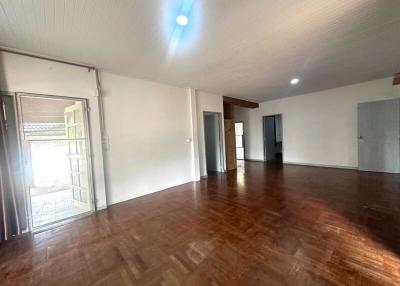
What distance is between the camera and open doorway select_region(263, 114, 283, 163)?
7855 mm

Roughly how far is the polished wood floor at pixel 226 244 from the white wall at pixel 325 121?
2.40 metres

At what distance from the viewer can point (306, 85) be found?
5.26 metres

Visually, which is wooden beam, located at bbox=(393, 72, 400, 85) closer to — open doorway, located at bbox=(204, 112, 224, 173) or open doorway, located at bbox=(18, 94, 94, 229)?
open doorway, located at bbox=(204, 112, 224, 173)

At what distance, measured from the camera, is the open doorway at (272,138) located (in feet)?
25.8

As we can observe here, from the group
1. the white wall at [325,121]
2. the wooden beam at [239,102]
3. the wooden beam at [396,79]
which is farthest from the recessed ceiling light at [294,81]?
the wooden beam at [396,79]

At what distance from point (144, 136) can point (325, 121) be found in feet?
19.8

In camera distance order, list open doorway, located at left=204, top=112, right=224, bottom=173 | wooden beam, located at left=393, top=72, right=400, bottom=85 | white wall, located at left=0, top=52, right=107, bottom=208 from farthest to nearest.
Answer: open doorway, located at left=204, top=112, right=224, bottom=173
wooden beam, located at left=393, top=72, right=400, bottom=85
white wall, located at left=0, top=52, right=107, bottom=208

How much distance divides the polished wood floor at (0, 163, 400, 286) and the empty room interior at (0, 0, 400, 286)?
0.02m

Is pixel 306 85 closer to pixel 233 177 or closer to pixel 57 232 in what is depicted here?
pixel 233 177

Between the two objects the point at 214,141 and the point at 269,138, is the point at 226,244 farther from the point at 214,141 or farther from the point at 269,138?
the point at 269,138

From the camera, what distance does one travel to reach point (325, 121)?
602 centimetres

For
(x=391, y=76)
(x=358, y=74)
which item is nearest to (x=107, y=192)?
(x=358, y=74)

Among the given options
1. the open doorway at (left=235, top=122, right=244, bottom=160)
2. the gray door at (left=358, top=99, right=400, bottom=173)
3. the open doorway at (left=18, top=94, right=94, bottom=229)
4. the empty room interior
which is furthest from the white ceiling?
the open doorway at (left=235, top=122, right=244, bottom=160)

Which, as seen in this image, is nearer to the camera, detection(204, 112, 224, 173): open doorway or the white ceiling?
the white ceiling
